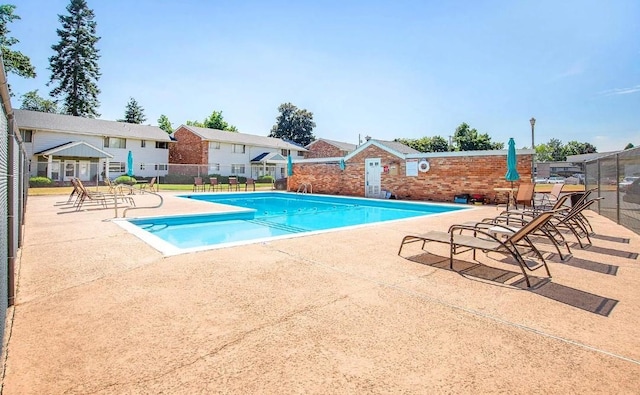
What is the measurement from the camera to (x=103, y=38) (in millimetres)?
39750

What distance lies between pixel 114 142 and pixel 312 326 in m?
34.4

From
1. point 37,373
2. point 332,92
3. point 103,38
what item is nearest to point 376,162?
point 332,92

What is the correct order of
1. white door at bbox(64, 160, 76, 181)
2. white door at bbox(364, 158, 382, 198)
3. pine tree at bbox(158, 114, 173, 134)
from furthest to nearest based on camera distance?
1. pine tree at bbox(158, 114, 173, 134)
2. white door at bbox(64, 160, 76, 181)
3. white door at bbox(364, 158, 382, 198)

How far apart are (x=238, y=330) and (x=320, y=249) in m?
2.97

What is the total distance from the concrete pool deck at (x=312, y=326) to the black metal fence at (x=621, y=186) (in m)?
3.91

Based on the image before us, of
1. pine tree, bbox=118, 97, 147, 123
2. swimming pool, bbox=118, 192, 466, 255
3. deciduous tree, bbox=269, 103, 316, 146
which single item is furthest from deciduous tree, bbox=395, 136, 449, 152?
pine tree, bbox=118, 97, 147, 123

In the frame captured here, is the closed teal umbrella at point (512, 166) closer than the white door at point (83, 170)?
Yes

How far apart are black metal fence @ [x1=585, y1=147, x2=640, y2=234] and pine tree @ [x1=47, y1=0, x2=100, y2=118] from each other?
4859 cm

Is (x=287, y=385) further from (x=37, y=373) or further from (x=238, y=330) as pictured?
(x=37, y=373)

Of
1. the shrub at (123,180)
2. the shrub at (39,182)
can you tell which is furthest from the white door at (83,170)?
the shrub at (39,182)

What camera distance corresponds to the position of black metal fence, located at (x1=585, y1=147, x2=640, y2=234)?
7625mm

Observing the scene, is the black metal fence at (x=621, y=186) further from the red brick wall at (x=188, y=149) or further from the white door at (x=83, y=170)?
the white door at (x=83, y=170)

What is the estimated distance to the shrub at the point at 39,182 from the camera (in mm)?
22812

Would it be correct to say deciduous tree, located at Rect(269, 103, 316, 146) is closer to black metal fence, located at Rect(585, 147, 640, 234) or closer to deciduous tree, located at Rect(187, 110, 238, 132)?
deciduous tree, located at Rect(187, 110, 238, 132)
